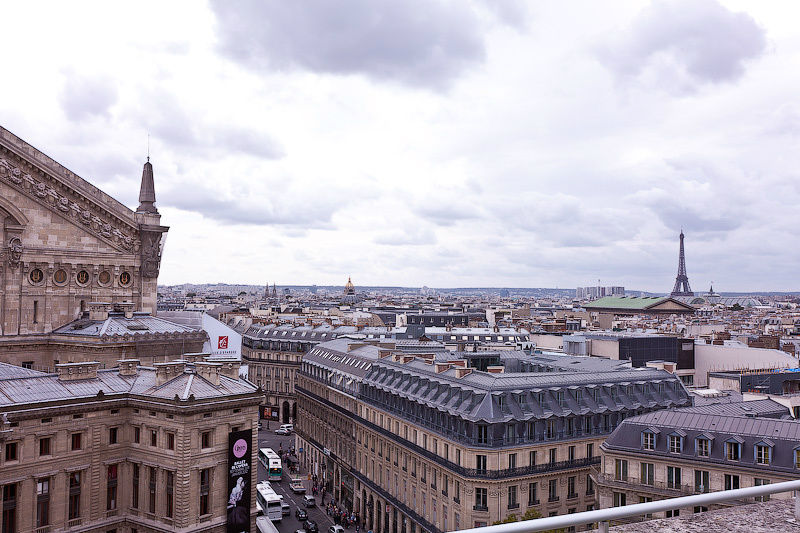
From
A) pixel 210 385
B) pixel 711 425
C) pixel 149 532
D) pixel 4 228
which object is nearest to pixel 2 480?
pixel 149 532

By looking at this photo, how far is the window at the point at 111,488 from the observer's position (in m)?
47.1

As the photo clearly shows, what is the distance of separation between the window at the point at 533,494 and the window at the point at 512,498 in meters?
1.46

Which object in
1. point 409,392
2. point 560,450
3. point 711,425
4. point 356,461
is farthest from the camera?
point 356,461

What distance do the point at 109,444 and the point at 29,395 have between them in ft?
20.7

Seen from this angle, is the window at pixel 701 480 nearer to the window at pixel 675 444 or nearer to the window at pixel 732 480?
the window at pixel 732 480

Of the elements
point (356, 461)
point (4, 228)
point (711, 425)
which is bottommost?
point (356, 461)

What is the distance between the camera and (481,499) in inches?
2283

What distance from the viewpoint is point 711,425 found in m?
54.0

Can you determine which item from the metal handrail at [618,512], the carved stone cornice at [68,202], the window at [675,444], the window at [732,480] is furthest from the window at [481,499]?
the metal handrail at [618,512]

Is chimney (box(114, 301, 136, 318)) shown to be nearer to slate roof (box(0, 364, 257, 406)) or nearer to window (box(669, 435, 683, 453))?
slate roof (box(0, 364, 257, 406))

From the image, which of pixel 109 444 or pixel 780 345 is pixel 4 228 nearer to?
pixel 109 444

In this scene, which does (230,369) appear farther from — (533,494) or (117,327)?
(533,494)

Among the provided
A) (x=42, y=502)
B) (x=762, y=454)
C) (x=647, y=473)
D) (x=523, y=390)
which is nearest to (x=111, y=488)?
(x=42, y=502)

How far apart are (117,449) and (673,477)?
135 feet
